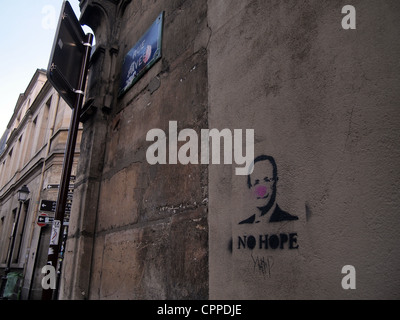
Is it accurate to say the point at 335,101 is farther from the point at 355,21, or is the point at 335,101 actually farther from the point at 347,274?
the point at 347,274

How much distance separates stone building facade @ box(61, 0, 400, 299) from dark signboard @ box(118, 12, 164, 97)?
0.11m

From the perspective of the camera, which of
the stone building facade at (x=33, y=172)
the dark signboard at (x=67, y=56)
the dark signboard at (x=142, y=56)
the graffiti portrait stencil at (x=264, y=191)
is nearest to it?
the graffiti portrait stencil at (x=264, y=191)

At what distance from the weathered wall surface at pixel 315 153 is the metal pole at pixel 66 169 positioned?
94.9 inches

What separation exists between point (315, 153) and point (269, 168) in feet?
0.89

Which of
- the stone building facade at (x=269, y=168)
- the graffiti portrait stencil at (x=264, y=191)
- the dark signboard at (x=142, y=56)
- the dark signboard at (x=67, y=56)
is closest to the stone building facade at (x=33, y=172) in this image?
the dark signboard at (x=67, y=56)

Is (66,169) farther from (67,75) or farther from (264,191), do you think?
(264,191)

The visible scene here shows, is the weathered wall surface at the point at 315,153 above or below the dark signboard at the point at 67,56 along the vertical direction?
below

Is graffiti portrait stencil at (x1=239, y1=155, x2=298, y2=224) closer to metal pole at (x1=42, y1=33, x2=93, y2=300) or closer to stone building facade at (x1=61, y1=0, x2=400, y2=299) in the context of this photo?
stone building facade at (x1=61, y1=0, x2=400, y2=299)

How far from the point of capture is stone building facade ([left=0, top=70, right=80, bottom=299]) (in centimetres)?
951

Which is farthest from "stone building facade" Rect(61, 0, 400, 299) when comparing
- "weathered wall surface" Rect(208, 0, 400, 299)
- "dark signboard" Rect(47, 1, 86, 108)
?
"dark signboard" Rect(47, 1, 86, 108)

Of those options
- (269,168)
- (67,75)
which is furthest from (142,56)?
(269,168)

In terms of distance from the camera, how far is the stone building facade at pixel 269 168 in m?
1.14

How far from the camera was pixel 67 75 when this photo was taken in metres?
4.06

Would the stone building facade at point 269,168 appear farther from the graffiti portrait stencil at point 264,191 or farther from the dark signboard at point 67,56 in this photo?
the dark signboard at point 67,56
